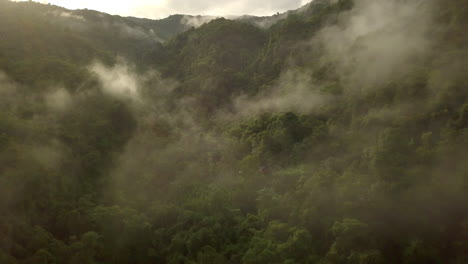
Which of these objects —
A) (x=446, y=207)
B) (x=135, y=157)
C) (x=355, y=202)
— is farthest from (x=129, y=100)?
(x=446, y=207)

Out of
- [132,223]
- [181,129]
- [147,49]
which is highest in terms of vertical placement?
[147,49]

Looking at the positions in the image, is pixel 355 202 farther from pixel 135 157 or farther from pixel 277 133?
pixel 135 157

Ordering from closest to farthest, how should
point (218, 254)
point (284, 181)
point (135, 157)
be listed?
point (218, 254)
point (284, 181)
point (135, 157)

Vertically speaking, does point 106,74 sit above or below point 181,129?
above

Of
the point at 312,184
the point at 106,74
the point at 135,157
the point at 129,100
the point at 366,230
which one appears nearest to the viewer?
the point at 366,230

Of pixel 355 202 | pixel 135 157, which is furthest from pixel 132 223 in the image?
pixel 355 202

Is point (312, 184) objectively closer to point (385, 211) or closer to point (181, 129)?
point (385, 211)

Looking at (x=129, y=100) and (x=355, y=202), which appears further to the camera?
(x=129, y=100)
